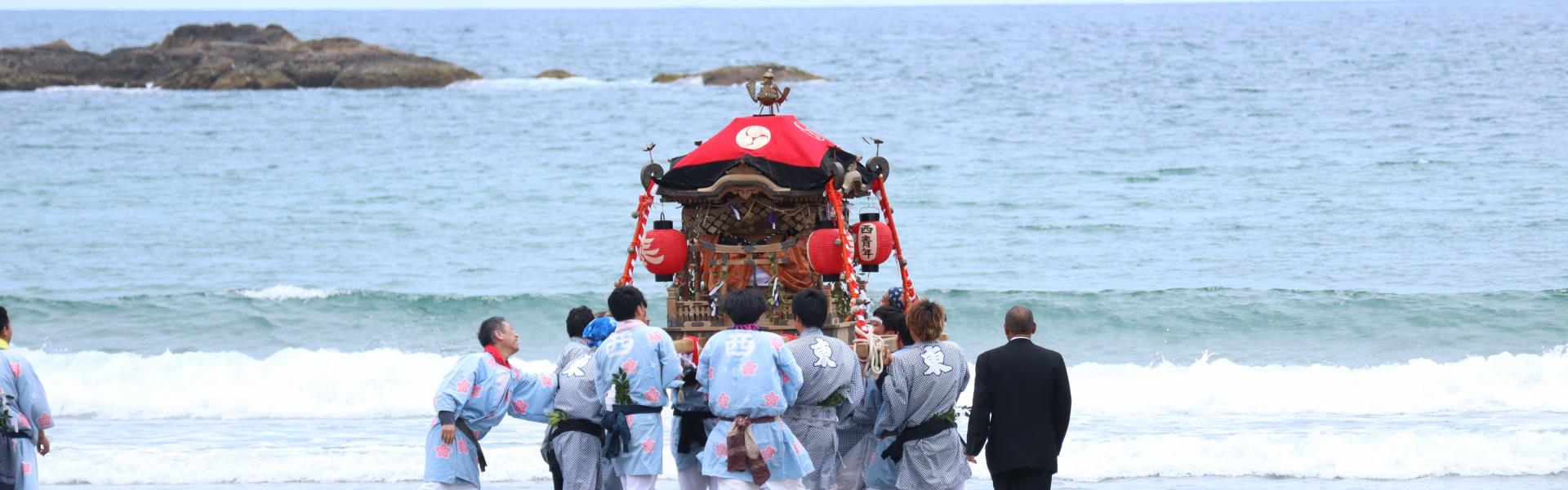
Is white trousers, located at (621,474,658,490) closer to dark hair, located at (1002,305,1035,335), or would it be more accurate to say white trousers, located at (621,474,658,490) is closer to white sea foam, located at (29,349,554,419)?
dark hair, located at (1002,305,1035,335)

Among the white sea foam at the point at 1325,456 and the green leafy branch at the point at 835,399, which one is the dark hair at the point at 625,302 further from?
the white sea foam at the point at 1325,456

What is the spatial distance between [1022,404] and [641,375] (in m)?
1.71

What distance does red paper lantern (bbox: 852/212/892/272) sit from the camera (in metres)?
9.20

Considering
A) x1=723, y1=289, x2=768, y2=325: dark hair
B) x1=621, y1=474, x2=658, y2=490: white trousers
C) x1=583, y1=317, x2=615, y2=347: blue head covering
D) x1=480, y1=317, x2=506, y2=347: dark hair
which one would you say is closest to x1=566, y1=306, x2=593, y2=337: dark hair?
x1=583, y1=317, x2=615, y2=347: blue head covering

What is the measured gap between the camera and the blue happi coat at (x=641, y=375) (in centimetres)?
739

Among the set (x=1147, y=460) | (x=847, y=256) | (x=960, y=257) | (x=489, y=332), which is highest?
(x=847, y=256)

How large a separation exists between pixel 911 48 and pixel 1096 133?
166 ft

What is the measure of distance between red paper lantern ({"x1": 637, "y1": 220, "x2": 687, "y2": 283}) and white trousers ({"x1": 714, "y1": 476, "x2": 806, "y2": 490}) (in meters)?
2.07

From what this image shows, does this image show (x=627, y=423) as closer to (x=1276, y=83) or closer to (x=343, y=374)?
(x=343, y=374)

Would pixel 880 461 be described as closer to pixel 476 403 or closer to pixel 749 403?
pixel 749 403

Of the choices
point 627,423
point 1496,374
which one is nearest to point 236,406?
point 627,423

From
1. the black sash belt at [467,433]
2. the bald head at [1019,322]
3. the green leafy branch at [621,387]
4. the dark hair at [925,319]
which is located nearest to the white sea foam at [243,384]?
the black sash belt at [467,433]

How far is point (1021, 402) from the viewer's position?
7242mm

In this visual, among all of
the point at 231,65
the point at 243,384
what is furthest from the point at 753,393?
the point at 231,65
